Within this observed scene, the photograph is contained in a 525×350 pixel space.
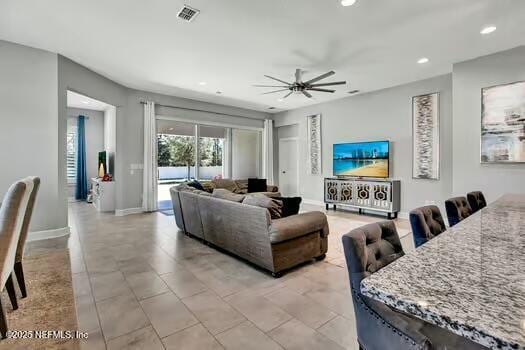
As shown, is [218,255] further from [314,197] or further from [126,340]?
[314,197]

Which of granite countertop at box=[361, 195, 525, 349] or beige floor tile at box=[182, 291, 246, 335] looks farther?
beige floor tile at box=[182, 291, 246, 335]

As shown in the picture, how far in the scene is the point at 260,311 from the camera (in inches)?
89.2

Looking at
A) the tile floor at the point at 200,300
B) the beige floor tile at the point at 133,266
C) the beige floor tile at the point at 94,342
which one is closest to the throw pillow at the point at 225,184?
the tile floor at the point at 200,300

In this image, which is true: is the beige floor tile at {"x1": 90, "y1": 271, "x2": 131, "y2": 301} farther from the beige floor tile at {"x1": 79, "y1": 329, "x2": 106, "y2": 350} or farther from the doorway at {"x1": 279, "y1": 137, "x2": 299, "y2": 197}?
the doorway at {"x1": 279, "y1": 137, "x2": 299, "y2": 197}

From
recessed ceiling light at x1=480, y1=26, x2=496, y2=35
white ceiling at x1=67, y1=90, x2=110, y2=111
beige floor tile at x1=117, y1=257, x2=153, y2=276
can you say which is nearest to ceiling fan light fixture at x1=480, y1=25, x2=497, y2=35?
recessed ceiling light at x1=480, y1=26, x2=496, y2=35

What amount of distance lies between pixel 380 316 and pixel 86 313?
2.37 m

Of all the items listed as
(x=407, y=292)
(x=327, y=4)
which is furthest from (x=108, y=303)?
(x=327, y=4)

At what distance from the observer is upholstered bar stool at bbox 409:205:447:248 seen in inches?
62.1

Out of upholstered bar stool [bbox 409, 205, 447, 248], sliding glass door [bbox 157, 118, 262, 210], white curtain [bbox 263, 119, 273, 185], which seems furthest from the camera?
white curtain [bbox 263, 119, 273, 185]

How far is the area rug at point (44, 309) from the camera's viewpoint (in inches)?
73.2

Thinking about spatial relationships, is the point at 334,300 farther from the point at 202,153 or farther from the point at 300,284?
the point at 202,153

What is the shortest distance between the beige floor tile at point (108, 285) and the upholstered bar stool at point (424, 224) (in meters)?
2.60

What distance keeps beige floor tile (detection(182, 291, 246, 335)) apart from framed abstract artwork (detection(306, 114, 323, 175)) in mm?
5736

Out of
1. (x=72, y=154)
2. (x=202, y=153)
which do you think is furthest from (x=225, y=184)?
(x=72, y=154)
